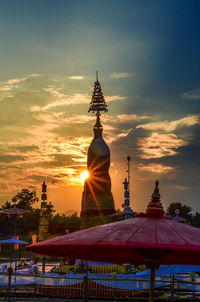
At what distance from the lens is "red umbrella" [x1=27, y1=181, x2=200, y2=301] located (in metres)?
5.65

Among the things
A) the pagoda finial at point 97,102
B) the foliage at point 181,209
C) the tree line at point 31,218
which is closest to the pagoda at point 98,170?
the pagoda finial at point 97,102

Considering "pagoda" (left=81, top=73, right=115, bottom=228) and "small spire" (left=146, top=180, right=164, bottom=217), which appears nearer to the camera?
"small spire" (left=146, top=180, right=164, bottom=217)

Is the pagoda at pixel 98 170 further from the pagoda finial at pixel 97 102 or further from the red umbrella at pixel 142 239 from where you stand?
the red umbrella at pixel 142 239

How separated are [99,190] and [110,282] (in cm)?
3010

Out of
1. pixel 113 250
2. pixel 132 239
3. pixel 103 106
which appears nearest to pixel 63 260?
pixel 103 106

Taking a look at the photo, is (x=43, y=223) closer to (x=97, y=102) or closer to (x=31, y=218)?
(x=97, y=102)

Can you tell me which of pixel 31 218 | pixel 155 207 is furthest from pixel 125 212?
pixel 31 218

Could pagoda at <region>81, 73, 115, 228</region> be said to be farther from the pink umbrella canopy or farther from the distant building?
the pink umbrella canopy

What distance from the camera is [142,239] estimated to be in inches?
226

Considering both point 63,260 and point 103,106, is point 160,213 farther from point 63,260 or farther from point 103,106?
point 103,106

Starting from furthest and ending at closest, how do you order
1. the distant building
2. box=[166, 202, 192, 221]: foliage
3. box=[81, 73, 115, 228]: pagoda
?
box=[166, 202, 192, 221]: foliage → box=[81, 73, 115, 228]: pagoda → the distant building

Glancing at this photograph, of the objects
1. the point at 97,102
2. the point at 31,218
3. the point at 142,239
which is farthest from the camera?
the point at 31,218

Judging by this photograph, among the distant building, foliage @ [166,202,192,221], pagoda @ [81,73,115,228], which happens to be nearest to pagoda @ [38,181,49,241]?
pagoda @ [81,73,115,228]

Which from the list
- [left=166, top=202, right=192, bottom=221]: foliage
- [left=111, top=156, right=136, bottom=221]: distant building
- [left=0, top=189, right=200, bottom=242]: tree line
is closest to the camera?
[left=111, top=156, right=136, bottom=221]: distant building
